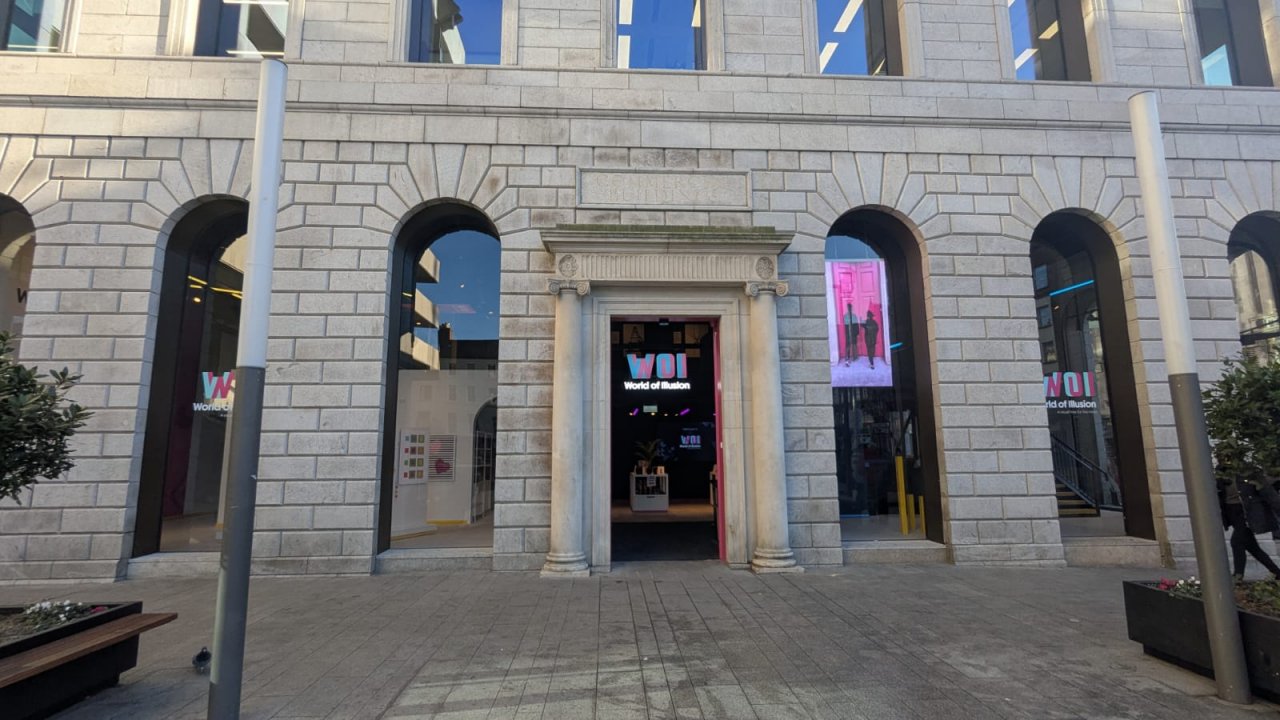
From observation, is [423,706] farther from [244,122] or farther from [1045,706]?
[244,122]

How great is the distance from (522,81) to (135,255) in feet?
23.0

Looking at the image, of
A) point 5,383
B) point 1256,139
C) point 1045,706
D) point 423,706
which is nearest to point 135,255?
point 5,383

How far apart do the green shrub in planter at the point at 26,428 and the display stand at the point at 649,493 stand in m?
13.7

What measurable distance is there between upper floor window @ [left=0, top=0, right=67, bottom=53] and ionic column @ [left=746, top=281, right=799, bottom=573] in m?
12.9

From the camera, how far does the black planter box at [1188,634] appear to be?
4504 mm

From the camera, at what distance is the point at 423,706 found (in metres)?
4.56

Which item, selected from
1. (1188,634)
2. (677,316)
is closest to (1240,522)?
(1188,634)

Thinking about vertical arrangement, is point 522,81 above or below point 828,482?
above

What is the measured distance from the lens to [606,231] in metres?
9.50

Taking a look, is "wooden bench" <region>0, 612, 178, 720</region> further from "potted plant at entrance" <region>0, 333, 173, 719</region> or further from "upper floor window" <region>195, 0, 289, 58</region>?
"upper floor window" <region>195, 0, 289, 58</region>

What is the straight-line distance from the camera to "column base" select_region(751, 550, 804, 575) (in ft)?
29.9

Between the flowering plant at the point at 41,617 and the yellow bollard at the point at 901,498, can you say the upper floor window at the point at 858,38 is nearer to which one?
→ the yellow bollard at the point at 901,498

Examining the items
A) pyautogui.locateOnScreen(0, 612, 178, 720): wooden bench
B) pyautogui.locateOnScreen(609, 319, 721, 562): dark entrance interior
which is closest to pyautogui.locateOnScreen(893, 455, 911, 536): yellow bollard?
pyautogui.locateOnScreen(609, 319, 721, 562): dark entrance interior

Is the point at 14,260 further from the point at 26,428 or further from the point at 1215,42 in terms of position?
the point at 1215,42
